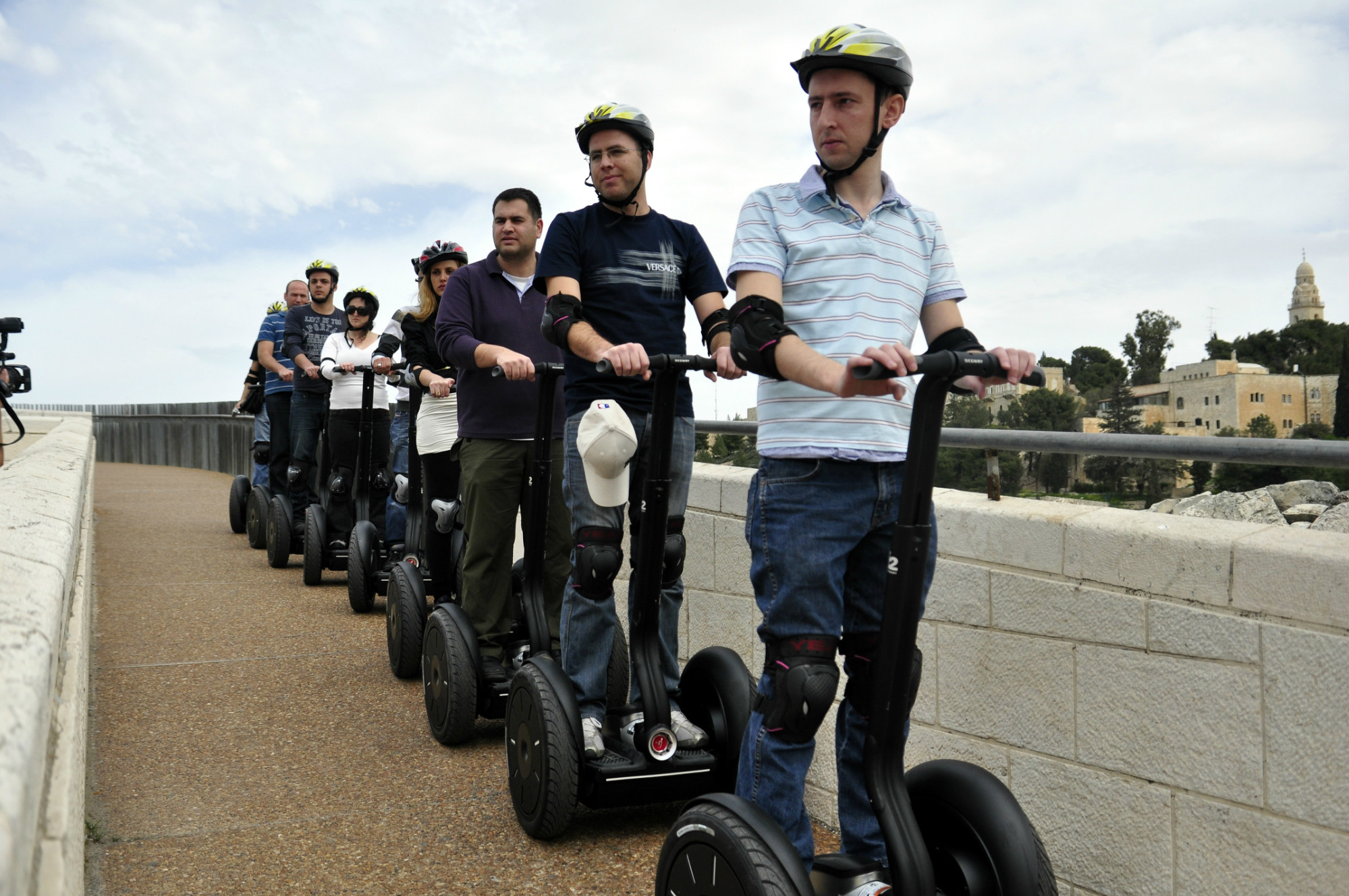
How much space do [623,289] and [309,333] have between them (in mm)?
6262

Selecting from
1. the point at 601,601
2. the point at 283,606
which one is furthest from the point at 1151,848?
the point at 283,606

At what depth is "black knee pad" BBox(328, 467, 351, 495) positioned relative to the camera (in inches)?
325

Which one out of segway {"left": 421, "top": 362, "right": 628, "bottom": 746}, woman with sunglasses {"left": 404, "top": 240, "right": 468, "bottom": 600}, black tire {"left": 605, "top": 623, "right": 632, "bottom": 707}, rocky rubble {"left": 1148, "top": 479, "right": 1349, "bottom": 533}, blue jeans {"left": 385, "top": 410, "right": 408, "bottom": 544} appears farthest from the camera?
blue jeans {"left": 385, "top": 410, "right": 408, "bottom": 544}

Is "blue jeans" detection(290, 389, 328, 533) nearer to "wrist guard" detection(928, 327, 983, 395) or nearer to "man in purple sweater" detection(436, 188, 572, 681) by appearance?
"man in purple sweater" detection(436, 188, 572, 681)

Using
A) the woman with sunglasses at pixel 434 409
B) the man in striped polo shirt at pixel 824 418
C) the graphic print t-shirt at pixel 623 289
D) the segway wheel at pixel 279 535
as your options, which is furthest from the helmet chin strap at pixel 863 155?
the segway wheel at pixel 279 535

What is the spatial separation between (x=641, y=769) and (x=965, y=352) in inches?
72.8

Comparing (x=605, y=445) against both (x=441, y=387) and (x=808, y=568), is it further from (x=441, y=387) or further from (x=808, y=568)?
(x=441, y=387)

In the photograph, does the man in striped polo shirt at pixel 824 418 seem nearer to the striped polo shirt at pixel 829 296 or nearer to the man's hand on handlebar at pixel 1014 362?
the striped polo shirt at pixel 829 296

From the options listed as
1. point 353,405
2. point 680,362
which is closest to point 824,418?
point 680,362

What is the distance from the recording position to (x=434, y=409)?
5836mm

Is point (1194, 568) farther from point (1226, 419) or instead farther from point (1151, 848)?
point (1226, 419)

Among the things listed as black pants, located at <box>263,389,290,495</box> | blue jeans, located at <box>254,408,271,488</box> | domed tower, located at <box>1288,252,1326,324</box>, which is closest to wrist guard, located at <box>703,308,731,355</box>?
black pants, located at <box>263,389,290,495</box>

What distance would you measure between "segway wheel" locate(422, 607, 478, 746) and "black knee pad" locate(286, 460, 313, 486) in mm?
5229

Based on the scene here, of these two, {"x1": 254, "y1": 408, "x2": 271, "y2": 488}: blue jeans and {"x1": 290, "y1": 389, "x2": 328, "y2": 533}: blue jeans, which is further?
{"x1": 254, "y1": 408, "x2": 271, "y2": 488}: blue jeans
